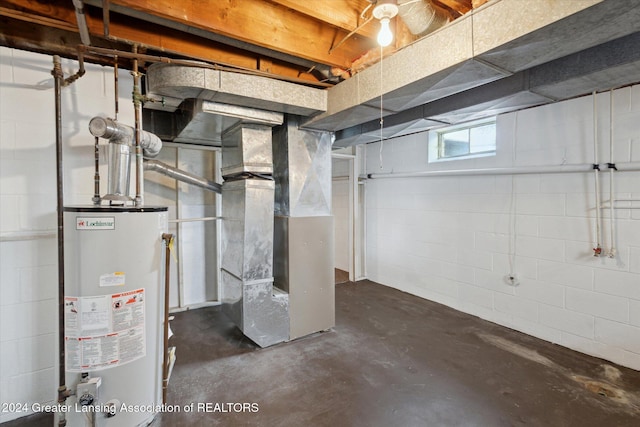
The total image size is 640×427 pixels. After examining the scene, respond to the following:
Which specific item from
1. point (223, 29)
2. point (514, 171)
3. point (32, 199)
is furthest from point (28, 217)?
point (514, 171)

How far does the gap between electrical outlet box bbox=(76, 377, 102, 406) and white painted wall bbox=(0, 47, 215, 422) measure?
56 centimetres

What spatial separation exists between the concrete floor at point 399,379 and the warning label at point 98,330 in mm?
586

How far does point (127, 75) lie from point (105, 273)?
54.9 inches

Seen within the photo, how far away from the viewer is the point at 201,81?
176 centimetres

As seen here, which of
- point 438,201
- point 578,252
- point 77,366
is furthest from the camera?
point 438,201

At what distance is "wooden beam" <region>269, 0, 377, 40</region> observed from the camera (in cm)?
158

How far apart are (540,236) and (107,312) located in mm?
3343

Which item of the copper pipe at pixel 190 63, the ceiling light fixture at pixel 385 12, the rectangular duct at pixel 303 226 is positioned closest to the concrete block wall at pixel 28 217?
the copper pipe at pixel 190 63

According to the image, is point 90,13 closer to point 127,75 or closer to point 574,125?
point 127,75

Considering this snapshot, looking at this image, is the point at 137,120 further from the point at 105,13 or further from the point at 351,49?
the point at 351,49

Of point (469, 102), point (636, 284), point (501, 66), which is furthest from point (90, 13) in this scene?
point (636, 284)

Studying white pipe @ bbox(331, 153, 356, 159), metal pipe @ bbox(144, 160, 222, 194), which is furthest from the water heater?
white pipe @ bbox(331, 153, 356, 159)

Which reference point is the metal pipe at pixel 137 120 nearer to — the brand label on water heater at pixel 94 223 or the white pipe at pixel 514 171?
the brand label on water heater at pixel 94 223

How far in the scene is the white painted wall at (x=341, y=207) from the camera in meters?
4.71
